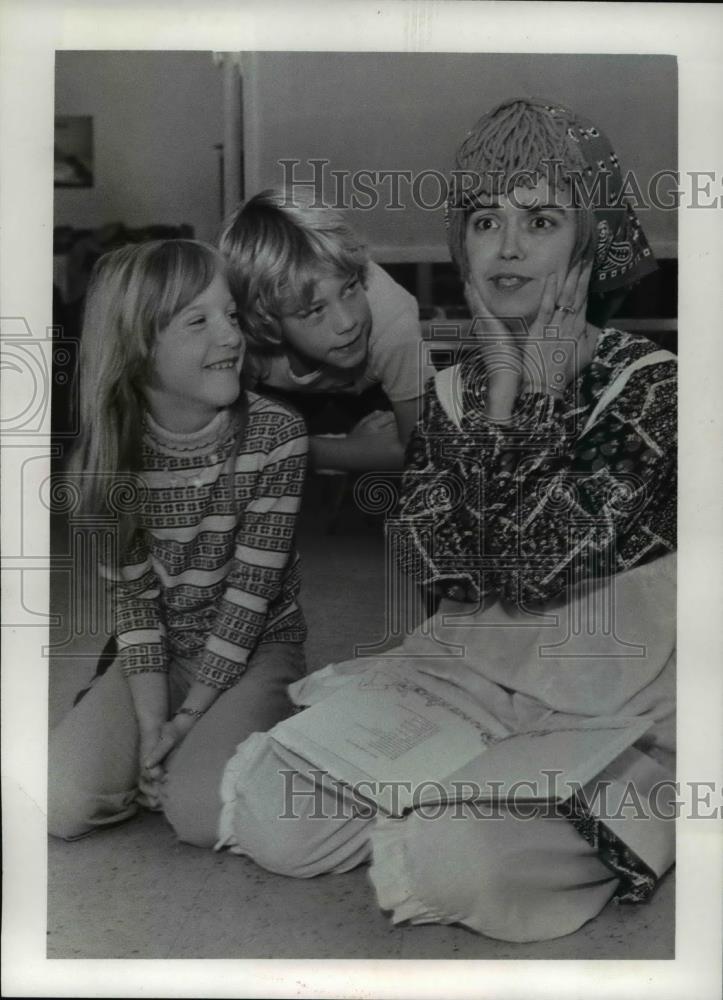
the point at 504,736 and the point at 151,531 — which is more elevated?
the point at 151,531

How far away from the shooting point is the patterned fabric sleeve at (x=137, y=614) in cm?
269

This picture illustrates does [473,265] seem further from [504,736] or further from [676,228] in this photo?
[504,736]

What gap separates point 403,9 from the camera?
2631 mm

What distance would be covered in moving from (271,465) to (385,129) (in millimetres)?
723

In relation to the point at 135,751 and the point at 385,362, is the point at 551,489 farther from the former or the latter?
→ the point at 135,751

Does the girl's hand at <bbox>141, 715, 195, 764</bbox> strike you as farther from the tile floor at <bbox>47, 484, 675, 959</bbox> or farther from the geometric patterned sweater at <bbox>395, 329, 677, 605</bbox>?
the geometric patterned sweater at <bbox>395, 329, 677, 605</bbox>

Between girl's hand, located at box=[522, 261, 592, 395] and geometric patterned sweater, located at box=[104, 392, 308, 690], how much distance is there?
0.49 m

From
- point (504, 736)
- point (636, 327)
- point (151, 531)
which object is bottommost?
point (504, 736)

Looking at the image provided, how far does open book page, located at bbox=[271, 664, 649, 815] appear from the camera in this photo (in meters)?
2.64

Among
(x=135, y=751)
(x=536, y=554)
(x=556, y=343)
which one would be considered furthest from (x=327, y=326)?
(x=135, y=751)

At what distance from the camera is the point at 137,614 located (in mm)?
2701

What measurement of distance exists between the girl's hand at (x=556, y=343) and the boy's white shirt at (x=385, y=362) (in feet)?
0.70

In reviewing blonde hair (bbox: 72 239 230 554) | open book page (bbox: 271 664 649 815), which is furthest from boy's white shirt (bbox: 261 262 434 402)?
open book page (bbox: 271 664 649 815)

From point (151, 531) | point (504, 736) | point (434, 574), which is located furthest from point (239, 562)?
point (504, 736)
